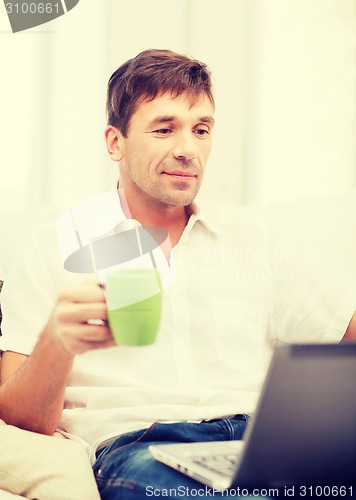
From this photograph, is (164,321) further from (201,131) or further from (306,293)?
(201,131)

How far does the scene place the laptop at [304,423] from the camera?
0.73 meters

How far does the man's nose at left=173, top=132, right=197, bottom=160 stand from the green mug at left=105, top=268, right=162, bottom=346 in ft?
2.29

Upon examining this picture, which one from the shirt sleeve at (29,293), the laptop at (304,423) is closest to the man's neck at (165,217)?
the shirt sleeve at (29,293)

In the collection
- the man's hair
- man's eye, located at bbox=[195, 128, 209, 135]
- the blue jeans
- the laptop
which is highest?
the man's hair

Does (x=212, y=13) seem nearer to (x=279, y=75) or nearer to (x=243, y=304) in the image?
(x=279, y=75)

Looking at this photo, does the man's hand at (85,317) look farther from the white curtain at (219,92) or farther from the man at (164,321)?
the white curtain at (219,92)

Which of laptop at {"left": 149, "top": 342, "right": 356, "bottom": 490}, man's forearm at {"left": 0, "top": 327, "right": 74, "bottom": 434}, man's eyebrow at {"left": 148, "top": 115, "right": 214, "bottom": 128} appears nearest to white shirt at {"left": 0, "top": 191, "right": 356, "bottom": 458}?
man's forearm at {"left": 0, "top": 327, "right": 74, "bottom": 434}

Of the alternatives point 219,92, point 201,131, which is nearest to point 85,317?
point 201,131

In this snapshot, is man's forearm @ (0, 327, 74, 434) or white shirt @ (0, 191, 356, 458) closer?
man's forearm @ (0, 327, 74, 434)

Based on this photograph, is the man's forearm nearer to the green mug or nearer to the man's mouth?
the green mug

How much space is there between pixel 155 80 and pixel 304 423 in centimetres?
101

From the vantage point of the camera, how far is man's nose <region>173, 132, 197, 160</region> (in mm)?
1554

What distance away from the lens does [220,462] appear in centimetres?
98

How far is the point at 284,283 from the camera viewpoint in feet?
4.96
